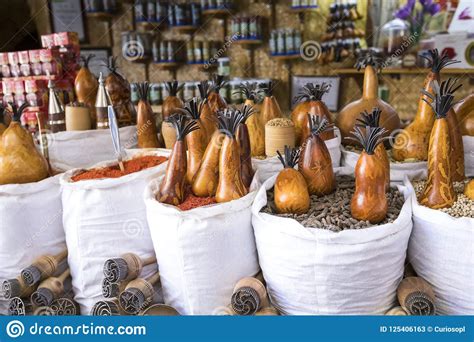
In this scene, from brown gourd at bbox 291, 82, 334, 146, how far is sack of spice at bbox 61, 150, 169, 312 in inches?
19.8

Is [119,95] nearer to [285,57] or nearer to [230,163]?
[230,163]

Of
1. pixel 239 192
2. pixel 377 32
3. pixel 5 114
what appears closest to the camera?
pixel 239 192

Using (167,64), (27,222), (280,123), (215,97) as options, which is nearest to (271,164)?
(280,123)

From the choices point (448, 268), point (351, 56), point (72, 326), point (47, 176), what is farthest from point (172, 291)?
point (351, 56)

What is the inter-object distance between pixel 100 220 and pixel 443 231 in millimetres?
953

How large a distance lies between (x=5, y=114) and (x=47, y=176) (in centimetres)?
39

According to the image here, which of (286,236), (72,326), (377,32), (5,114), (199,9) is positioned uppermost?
(199,9)

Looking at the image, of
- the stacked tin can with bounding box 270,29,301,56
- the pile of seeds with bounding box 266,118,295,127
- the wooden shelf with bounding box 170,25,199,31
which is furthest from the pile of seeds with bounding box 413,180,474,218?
the wooden shelf with bounding box 170,25,199,31

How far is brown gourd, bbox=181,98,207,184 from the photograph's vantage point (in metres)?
1.28

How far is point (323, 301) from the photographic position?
1.06m

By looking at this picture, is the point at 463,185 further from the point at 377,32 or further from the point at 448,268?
the point at 377,32

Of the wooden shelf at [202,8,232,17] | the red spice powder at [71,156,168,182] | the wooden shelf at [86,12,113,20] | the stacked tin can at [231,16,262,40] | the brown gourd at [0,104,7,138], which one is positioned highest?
the wooden shelf at [86,12,113,20]

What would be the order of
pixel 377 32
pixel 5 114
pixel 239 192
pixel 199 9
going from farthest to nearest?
pixel 199 9
pixel 377 32
pixel 5 114
pixel 239 192

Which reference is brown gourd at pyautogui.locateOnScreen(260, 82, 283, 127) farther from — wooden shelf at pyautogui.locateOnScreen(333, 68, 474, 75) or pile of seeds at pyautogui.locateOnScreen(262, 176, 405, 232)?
wooden shelf at pyautogui.locateOnScreen(333, 68, 474, 75)
